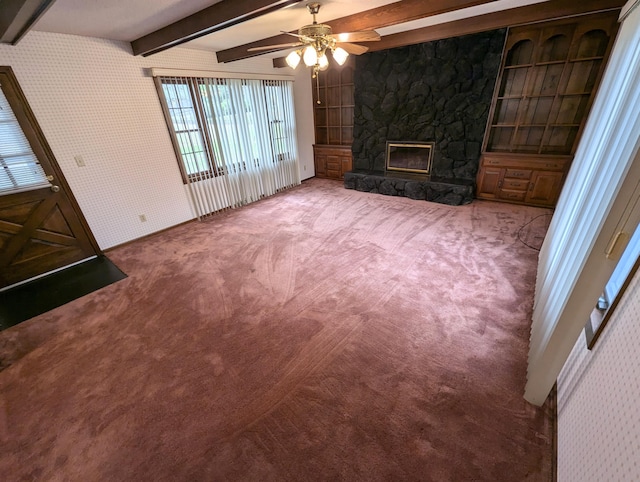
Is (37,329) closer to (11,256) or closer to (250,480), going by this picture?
(11,256)

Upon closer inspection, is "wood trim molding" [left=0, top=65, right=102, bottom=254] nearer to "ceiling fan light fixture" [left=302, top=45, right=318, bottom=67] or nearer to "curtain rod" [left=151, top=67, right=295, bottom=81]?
"curtain rod" [left=151, top=67, right=295, bottom=81]

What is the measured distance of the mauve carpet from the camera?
53.5 inches

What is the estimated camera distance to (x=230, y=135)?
4383mm

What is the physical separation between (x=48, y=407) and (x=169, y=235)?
253 centimetres

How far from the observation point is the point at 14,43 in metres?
2.43

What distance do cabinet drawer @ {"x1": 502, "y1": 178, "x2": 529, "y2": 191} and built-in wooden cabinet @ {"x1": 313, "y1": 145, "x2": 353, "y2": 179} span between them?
9.40 feet

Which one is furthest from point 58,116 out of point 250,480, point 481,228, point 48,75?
point 481,228

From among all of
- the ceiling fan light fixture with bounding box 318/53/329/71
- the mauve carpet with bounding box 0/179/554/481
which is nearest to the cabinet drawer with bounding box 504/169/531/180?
the mauve carpet with bounding box 0/179/554/481

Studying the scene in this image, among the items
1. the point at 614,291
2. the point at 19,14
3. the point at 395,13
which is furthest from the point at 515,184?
the point at 19,14

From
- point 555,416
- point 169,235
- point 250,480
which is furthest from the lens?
point 169,235

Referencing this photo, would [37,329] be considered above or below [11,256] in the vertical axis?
below

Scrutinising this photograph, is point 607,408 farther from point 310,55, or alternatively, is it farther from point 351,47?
point 351,47

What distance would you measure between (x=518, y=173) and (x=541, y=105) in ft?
3.14

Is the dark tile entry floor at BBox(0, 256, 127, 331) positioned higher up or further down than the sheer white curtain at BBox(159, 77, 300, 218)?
further down
